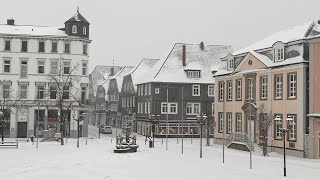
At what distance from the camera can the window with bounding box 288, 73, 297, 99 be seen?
130 feet

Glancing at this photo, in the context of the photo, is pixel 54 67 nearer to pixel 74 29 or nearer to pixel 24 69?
pixel 24 69

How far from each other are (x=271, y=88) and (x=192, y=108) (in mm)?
26233

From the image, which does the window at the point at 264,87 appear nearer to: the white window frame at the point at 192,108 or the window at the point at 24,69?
the white window frame at the point at 192,108

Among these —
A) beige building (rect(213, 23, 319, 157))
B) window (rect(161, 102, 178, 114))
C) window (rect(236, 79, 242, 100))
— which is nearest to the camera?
beige building (rect(213, 23, 319, 157))

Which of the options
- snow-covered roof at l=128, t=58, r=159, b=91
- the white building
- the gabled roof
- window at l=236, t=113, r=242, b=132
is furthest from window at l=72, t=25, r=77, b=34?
window at l=236, t=113, r=242, b=132

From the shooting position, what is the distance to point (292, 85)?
40.0 m

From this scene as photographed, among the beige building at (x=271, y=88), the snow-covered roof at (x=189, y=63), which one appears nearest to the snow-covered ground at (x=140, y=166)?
the beige building at (x=271, y=88)

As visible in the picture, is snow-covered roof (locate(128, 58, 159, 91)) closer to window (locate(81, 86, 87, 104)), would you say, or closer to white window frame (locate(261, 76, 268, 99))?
window (locate(81, 86, 87, 104))

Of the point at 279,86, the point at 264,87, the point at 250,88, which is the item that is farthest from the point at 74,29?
the point at 279,86

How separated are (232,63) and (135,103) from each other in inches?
1214

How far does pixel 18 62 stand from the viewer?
6019cm

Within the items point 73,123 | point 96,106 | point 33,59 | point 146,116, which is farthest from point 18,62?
point 96,106

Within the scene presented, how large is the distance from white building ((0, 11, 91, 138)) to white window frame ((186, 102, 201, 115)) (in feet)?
48.6

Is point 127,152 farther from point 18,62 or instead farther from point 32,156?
point 18,62
